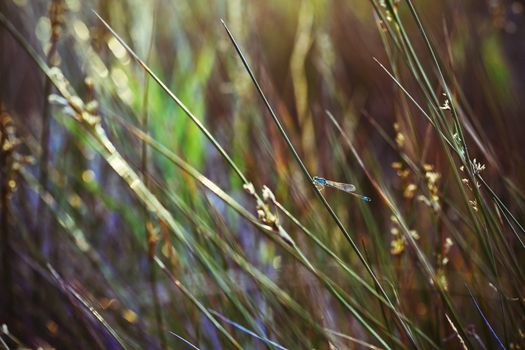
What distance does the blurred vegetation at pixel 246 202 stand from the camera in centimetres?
60

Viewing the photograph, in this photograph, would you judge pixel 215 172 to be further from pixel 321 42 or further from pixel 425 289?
pixel 425 289

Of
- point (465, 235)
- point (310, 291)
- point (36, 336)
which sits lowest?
point (465, 235)

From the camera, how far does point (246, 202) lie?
1240 millimetres

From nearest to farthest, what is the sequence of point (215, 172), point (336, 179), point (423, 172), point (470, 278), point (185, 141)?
point (423, 172) < point (470, 278) < point (336, 179) < point (215, 172) < point (185, 141)

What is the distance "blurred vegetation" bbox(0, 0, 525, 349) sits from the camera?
1.98 feet

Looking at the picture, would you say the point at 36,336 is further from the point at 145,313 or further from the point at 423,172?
the point at 423,172

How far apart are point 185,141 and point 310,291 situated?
734 millimetres

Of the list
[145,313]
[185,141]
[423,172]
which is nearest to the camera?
[423,172]

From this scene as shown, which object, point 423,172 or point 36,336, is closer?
point 423,172

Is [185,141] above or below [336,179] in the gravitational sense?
above

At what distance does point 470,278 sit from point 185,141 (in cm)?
87

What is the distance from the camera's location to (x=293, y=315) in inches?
32.0

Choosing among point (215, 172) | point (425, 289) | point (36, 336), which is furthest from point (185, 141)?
point (425, 289)

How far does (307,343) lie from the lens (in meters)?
0.73
